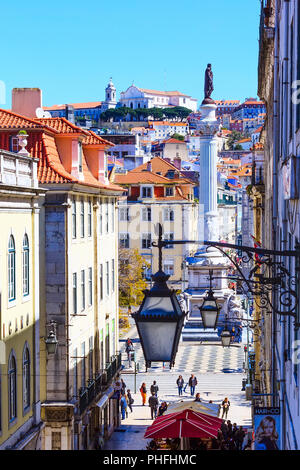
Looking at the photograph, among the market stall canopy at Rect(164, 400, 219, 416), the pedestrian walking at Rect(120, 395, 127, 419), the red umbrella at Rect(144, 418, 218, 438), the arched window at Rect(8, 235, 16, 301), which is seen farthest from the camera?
the pedestrian walking at Rect(120, 395, 127, 419)

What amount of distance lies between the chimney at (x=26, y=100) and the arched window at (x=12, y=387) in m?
14.7

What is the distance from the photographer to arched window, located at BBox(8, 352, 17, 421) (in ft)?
52.7

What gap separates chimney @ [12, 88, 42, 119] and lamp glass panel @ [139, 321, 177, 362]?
23.3 m


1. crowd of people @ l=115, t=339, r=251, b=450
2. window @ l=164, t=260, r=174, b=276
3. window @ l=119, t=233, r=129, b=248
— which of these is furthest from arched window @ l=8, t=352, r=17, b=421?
window @ l=119, t=233, r=129, b=248

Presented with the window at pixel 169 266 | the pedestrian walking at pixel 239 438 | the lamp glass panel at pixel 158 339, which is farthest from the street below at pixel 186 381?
the lamp glass panel at pixel 158 339

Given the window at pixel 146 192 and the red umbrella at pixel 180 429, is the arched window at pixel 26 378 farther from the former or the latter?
the window at pixel 146 192

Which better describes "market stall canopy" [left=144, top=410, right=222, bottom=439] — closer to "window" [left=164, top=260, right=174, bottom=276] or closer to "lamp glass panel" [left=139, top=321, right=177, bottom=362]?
"lamp glass panel" [left=139, top=321, right=177, bottom=362]

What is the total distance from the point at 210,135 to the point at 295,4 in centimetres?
4019

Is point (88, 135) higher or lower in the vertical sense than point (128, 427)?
higher

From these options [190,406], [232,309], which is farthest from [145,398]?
[232,309]

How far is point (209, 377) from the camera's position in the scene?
124ft

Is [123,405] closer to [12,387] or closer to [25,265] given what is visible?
[25,265]

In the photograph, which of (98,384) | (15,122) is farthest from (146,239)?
(15,122)
